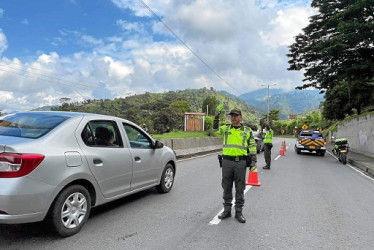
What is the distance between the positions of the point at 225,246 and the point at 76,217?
2090mm

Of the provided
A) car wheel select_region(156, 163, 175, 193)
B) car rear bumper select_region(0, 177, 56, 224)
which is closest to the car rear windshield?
car rear bumper select_region(0, 177, 56, 224)

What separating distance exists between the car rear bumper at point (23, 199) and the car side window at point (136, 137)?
2104 mm

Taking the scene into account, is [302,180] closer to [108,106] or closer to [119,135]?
[119,135]

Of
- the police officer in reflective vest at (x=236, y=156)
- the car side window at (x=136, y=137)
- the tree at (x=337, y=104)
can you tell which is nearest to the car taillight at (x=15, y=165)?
the car side window at (x=136, y=137)

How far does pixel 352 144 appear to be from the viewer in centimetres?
2608

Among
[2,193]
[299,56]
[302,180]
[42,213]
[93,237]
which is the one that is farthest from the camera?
[299,56]

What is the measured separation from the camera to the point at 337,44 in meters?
18.5

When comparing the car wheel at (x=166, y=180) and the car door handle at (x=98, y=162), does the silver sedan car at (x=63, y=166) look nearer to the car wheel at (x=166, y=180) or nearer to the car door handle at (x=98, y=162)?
the car door handle at (x=98, y=162)

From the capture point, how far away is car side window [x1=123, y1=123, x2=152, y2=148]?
5841mm

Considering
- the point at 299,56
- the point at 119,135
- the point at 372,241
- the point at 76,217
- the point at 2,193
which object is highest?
the point at 299,56

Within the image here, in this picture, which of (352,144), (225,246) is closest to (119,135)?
(225,246)

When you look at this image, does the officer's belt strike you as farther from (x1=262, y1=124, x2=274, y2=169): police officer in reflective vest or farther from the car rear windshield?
(x1=262, y1=124, x2=274, y2=169): police officer in reflective vest

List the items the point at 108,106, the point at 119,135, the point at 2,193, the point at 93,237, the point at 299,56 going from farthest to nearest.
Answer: the point at 108,106 < the point at 299,56 < the point at 119,135 < the point at 93,237 < the point at 2,193

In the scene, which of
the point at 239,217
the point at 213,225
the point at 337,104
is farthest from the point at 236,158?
the point at 337,104
